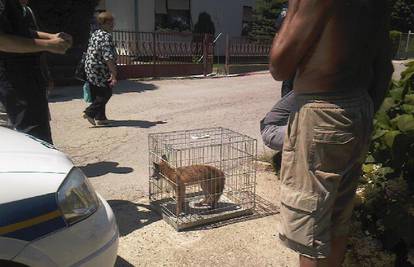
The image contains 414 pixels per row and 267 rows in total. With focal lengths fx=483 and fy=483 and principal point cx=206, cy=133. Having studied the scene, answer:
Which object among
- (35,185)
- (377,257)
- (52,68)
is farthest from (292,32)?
(52,68)

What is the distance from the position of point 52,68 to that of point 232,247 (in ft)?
31.3

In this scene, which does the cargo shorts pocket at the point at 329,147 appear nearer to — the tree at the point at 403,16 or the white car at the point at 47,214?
the white car at the point at 47,214

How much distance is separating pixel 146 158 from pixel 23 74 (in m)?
2.46

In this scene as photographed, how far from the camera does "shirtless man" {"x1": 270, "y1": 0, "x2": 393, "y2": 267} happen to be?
6.63 feet

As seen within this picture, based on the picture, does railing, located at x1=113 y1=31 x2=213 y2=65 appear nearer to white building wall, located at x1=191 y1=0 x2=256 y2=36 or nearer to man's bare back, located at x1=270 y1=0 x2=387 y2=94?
white building wall, located at x1=191 y1=0 x2=256 y2=36

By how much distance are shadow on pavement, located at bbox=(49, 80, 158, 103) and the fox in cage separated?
6503 millimetres

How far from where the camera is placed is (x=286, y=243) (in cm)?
227

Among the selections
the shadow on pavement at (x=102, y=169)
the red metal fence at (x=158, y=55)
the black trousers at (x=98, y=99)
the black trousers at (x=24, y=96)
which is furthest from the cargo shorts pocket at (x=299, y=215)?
the red metal fence at (x=158, y=55)

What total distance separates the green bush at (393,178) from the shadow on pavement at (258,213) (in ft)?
3.41

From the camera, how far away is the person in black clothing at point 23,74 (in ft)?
11.3

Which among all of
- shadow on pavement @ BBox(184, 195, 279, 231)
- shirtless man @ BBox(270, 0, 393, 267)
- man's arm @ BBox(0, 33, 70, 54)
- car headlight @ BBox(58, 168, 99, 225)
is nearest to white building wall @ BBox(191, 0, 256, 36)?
shadow on pavement @ BBox(184, 195, 279, 231)

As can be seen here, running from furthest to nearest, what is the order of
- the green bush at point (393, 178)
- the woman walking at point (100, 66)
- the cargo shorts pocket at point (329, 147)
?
the woman walking at point (100, 66), the green bush at point (393, 178), the cargo shorts pocket at point (329, 147)

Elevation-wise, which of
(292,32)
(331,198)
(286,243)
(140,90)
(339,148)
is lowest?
(140,90)

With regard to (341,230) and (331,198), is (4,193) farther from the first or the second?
(341,230)
